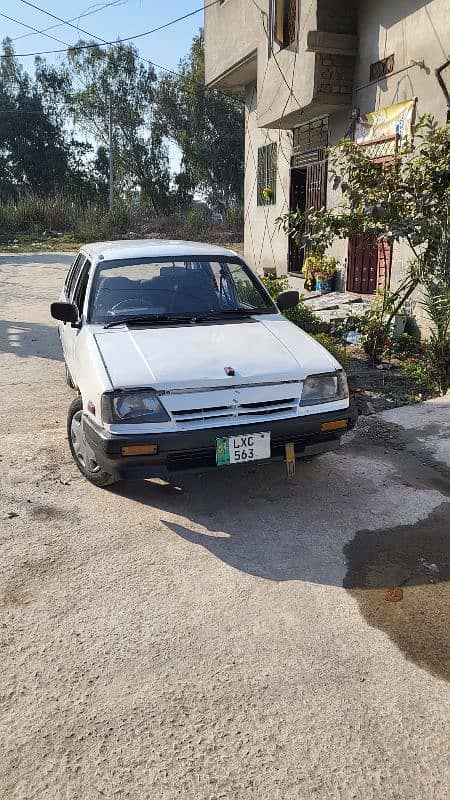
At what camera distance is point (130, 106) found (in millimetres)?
34719

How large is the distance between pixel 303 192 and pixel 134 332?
942 cm

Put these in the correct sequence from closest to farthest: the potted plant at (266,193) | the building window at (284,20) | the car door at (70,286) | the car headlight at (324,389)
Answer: the car headlight at (324,389) → the car door at (70,286) → the building window at (284,20) → the potted plant at (266,193)

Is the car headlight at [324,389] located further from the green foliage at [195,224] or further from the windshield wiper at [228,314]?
the green foliage at [195,224]

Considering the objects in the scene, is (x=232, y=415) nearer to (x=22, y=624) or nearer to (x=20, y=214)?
(x=22, y=624)

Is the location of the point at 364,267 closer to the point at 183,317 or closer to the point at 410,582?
the point at 183,317

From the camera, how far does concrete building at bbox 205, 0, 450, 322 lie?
25.2 feet

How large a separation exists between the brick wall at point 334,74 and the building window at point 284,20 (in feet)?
4.82

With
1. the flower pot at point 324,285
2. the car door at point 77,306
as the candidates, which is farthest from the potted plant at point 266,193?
the car door at point 77,306

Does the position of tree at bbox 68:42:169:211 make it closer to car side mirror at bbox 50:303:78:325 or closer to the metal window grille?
the metal window grille

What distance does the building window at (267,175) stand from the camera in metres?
13.1

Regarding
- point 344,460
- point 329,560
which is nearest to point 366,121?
point 344,460

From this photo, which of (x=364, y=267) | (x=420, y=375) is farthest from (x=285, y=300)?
(x=364, y=267)

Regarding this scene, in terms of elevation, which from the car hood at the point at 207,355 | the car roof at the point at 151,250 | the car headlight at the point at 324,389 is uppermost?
the car roof at the point at 151,250

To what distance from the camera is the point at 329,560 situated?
3.26 metres
